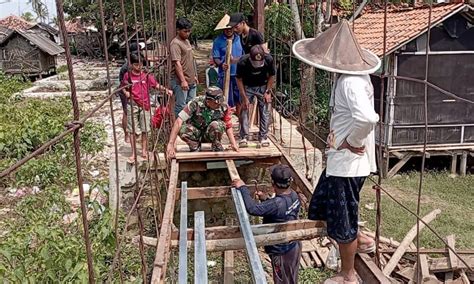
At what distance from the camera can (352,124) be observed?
8.41ft

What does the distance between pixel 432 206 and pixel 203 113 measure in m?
6.13

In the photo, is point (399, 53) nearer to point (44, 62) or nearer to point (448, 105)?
point (448, 105)

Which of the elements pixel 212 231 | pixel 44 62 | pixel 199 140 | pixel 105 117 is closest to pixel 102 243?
pixel 212 231

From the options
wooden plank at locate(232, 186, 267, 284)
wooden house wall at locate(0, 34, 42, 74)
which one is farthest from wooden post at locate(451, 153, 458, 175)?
wooden house wall at locate(0, 34, 42, 74)

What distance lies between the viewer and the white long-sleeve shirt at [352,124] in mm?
2506

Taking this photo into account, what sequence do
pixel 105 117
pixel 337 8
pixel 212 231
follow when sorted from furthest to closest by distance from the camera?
1. pixel 337 8
2. pixel 105 117
3. pixel 212 231

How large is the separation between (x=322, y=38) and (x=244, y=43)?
282 centimetres

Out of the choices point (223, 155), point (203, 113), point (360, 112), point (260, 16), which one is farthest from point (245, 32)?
point (360, 112)

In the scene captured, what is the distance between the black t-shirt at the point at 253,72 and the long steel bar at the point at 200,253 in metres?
2.01

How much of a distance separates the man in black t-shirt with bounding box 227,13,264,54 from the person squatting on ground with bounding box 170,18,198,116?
622 mm

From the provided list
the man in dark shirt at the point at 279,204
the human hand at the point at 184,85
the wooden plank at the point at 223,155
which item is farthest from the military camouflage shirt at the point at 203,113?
the man in dark shirt at the point at 279,204

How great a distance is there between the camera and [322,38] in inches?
111

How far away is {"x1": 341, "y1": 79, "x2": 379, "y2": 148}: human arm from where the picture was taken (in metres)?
2.48

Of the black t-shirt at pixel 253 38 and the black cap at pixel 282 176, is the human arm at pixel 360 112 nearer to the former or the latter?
the black cap at pixel 282 176
